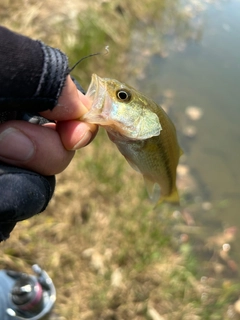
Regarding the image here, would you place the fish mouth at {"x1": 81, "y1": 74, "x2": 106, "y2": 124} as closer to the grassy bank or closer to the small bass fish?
the small bass fish

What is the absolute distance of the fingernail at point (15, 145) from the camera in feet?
4.29

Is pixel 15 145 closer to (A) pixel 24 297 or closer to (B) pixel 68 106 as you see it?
(B) pixel 68 106

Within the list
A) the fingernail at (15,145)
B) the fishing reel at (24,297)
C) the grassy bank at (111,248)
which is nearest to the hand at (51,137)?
the fingernail at (15,145)

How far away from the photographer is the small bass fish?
1440 mm

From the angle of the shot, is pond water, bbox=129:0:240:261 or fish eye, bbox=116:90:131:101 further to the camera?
pond water, bbox=129:0:240:261

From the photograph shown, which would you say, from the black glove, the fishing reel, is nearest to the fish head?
the black glove

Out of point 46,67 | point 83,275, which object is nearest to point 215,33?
point 83,275

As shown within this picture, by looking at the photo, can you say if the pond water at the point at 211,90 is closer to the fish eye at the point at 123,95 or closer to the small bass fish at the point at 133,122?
the small bass fish at the point at 133,122

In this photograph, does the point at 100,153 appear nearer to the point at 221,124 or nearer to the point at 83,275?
the point at 83,275

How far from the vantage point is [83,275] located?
9.17 ft

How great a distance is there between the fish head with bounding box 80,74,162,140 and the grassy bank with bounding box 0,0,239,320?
4.96 ft

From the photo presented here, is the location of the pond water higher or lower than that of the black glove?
lower

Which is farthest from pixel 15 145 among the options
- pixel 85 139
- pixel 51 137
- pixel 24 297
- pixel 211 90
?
pixel 211 90

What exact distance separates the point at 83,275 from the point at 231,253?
180cm
